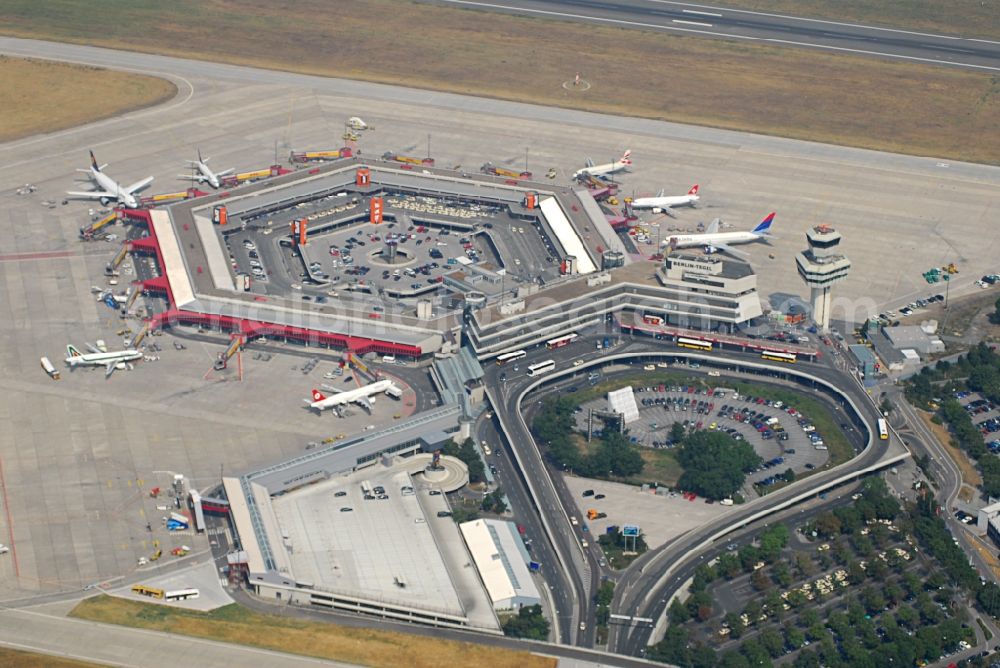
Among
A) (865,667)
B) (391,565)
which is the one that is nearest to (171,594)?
(391,565)

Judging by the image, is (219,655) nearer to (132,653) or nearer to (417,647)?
(132,653)

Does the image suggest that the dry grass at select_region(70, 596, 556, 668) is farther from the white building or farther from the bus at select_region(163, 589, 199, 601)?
the white building

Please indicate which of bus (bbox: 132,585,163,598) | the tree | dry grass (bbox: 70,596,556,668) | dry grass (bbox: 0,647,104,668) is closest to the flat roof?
dry grass (bbox: 70,596,556,668)

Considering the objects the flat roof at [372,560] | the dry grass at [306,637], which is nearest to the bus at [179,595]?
the dry grass at [306,637]

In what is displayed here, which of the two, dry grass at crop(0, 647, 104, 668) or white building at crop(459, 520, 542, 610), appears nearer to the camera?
dry grass at crop(0, 647, 104, 668)

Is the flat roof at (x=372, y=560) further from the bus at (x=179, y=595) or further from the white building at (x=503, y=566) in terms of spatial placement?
the bus at (x=179, y=595)
